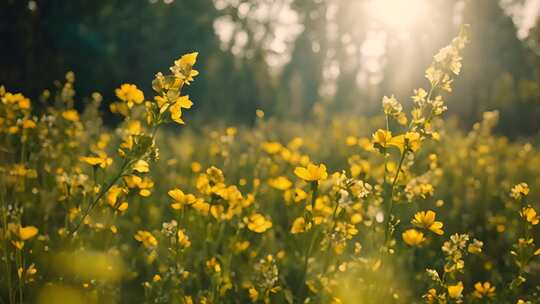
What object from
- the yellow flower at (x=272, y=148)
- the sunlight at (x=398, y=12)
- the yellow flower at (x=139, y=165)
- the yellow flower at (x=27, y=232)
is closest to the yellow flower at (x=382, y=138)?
the yellow flower at (x=139, y=165)

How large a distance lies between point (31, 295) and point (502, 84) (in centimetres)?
1633

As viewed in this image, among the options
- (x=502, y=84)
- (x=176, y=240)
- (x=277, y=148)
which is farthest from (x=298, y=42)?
(x=176, y=240)

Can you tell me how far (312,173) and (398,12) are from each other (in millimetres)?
21689

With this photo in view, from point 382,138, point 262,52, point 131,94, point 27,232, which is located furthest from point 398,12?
point 27,232

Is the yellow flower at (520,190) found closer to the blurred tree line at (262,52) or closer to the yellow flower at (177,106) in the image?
the yellow flower at (177,106)

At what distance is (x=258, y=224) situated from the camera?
201 cm

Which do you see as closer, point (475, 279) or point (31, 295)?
point (31, 295)

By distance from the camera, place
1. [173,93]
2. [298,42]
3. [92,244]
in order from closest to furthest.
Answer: [173,93] < [92,244] < [298,42]

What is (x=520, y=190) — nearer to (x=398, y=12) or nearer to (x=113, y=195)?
(x=113, y=195)

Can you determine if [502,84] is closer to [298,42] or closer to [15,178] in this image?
[298,42]

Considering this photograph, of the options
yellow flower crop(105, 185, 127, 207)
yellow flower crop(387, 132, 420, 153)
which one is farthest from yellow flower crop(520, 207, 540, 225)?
yellow flower crop(105, 185, 127, 207)

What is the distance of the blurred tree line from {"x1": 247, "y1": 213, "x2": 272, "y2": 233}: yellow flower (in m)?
8.40

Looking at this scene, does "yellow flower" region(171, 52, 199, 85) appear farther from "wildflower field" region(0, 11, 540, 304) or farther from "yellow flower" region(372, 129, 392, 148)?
"yellow flower" region(372, 129, 392, 148)

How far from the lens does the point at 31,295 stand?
1908mm
